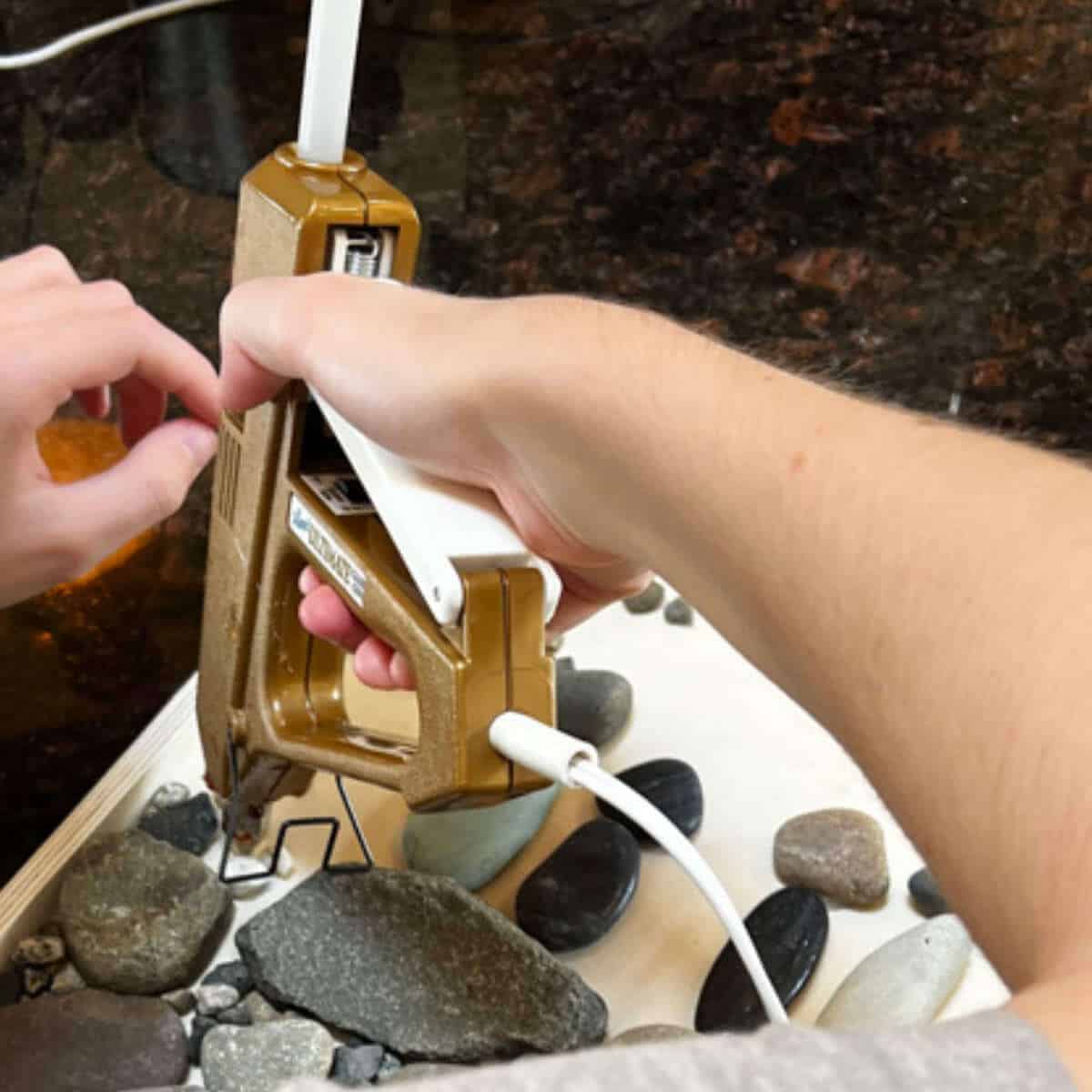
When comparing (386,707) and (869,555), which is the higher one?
(869,555)

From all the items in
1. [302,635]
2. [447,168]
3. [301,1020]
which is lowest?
[301,1020]

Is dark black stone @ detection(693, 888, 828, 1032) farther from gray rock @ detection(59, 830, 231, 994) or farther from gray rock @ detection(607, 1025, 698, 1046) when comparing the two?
gray rock @ detection(59, 830, 231, 994)

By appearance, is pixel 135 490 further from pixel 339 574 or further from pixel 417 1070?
pixel 417 1070

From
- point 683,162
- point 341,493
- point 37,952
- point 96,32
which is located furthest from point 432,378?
point 96,32

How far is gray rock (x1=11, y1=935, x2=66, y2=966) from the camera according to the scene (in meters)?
0.57

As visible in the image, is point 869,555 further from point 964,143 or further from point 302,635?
point 964,143

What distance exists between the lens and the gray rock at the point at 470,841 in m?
0.60

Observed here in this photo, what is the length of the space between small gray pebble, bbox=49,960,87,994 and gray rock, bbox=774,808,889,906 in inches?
12.2

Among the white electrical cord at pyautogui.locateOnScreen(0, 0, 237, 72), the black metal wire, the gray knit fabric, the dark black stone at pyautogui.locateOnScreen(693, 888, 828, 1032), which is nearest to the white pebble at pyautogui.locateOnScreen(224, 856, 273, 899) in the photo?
the black metal wire

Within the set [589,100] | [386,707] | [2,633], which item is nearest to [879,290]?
[589,100]

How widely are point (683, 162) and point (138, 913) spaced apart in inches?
28.3

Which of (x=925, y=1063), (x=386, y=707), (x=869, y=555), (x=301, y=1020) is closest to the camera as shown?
(x=925, y=1063)

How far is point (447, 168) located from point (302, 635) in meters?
0.54

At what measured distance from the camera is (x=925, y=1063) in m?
0.17
